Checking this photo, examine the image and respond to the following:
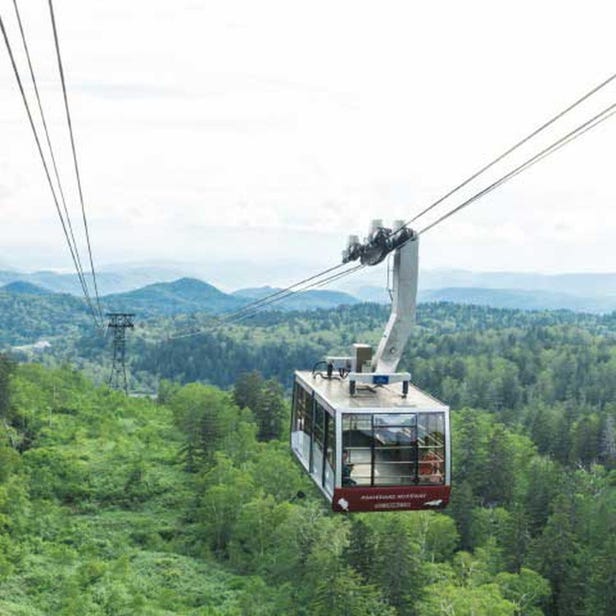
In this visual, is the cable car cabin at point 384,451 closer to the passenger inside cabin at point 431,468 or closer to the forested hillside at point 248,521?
the passenger inside cabin at point 431,468

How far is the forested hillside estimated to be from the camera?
4169 cm

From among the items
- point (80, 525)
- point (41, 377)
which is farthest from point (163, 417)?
point (80, 525)

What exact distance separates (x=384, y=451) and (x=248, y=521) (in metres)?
37.6

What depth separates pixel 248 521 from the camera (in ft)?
171

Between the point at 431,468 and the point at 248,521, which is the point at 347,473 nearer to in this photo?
the point at 431,468

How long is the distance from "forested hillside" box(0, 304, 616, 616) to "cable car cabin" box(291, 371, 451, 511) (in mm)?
22967

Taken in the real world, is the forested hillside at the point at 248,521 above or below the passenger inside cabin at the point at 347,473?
below

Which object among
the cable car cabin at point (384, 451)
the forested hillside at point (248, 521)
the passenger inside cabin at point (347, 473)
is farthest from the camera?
the forested hillside at point (248, 521)

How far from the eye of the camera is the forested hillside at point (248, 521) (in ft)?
137

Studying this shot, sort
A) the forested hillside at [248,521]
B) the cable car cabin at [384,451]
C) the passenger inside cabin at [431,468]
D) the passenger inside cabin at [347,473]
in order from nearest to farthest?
the cable car cabin at [384,451], the passenger inside cabin at [347,473], the passenger inside cabin at [431,468], the forested hillside at [248,521]

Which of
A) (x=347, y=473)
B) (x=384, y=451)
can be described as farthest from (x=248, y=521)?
(x=347, y=473)

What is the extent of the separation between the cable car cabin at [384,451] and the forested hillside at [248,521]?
904 inches

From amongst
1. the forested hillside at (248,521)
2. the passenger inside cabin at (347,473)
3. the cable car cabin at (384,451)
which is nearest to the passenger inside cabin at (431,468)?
the cable car cabin at (384,451)

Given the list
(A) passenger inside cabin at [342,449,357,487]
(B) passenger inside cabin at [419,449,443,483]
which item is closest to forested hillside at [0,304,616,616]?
(B) passenger inside cabin at [419,449,443,483]
